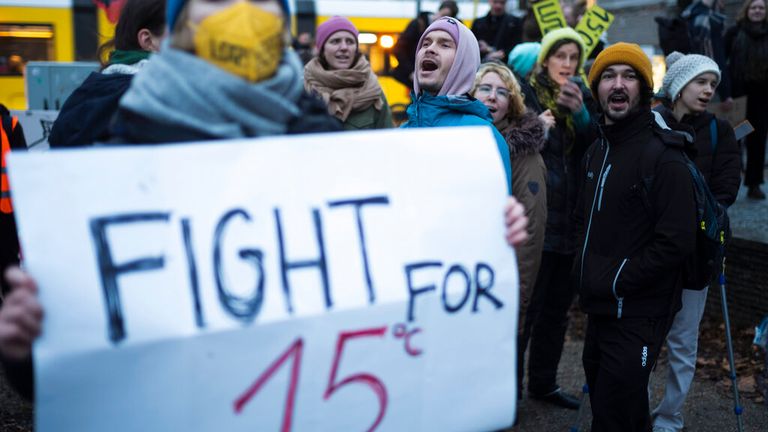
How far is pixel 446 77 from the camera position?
3.74 m

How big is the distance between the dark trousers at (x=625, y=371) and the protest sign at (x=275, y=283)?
1.64 meters

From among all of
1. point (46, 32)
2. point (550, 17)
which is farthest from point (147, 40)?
point (46, 32)

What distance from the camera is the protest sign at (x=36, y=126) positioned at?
22.7 feet

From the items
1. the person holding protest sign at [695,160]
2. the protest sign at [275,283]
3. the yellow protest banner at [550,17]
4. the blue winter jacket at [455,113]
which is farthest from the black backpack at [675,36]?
the protest sign at [275,283]

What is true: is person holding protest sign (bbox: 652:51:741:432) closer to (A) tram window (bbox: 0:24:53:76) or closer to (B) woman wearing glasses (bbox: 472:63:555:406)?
(B) woman wearing glasses (bbox: 472:63:555:406)

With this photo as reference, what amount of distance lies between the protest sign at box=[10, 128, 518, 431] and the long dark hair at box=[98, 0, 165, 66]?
1519 millimetres

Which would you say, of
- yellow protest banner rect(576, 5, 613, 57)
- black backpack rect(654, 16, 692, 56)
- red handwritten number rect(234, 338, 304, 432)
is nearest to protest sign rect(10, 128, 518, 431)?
red handwritten number rect(234, 338, 304, 432)

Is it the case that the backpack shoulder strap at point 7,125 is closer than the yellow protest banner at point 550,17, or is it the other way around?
the backpack shoulder strap at point 7,125

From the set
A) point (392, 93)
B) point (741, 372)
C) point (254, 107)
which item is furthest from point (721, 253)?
point (392, 93)

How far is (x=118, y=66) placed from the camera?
3.31m

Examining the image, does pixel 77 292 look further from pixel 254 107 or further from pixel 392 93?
pixel 392 93

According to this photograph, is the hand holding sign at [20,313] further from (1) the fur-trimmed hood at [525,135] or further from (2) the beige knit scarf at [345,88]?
(2) the beige knit scarf at [345,88]

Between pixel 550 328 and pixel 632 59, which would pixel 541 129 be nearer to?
pixel 632 59

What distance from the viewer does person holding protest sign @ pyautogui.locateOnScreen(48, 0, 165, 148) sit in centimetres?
310
